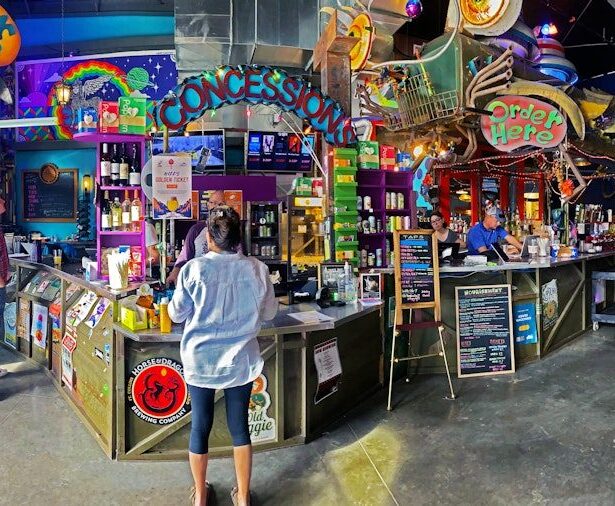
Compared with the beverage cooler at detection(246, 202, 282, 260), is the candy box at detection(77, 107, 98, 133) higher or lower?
higher

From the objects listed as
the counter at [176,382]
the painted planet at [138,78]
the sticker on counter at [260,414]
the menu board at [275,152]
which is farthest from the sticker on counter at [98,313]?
the painted planet at [138,78]

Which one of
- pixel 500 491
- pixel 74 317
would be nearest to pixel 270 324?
pixel 500 491

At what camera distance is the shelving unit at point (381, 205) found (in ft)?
21.0

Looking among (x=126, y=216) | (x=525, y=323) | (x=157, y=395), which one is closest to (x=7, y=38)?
(x=126, y=216)

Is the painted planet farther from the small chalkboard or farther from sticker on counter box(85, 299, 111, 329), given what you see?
the small chalkboard

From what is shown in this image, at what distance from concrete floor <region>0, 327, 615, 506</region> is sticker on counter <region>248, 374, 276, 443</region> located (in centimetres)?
16

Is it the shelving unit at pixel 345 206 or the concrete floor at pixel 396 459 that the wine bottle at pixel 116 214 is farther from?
the shelving unit at pixel 345 206

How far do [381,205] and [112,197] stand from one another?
3.28 metres

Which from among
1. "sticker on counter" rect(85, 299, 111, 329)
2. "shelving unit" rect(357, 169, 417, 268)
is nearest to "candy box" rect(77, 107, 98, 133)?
"sticker on counter" rect(85, 299, 111, 329)

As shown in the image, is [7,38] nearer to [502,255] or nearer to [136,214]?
[136,214]

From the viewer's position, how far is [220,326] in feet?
8.48

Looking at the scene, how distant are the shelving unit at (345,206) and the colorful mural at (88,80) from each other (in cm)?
680

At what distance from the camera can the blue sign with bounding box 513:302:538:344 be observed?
5.56 metres

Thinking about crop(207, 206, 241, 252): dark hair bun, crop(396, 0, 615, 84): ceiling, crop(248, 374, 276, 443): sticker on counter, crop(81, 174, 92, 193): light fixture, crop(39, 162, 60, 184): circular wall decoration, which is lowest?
crop(248, 374, 276, 443): sticker on counter
